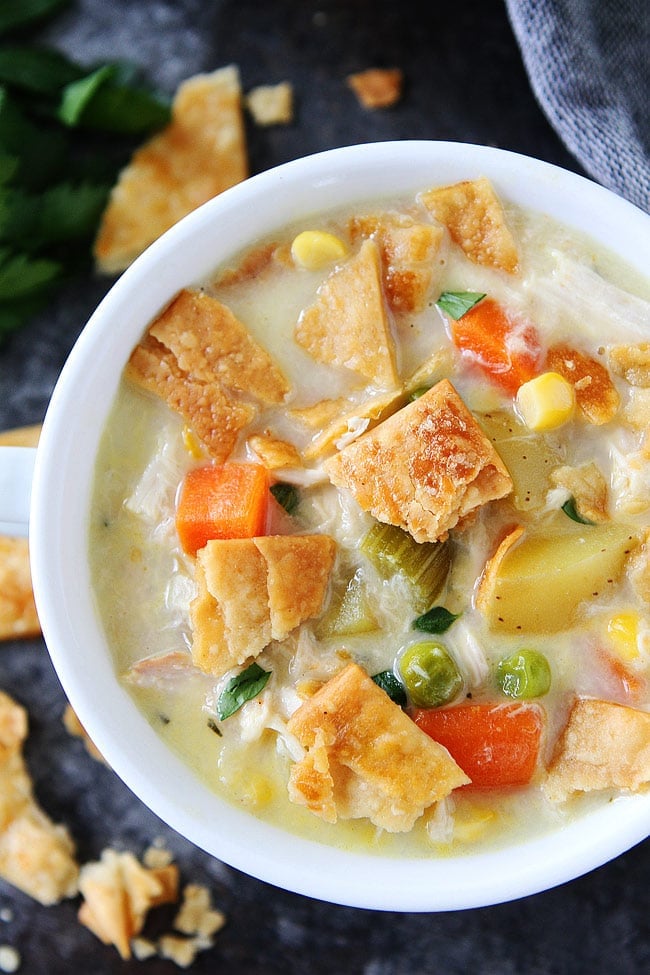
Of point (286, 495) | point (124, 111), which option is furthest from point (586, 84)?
point (286, 495)

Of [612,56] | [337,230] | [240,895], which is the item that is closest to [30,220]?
[337,230]

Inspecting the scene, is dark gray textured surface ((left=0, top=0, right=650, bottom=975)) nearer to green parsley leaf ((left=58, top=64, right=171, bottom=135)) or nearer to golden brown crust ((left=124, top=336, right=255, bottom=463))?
green parsley leaf ((left=58, top=64, right=171, bottom=135))

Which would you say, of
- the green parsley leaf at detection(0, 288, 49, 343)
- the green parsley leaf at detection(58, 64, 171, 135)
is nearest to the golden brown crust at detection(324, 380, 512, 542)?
the green parsley leaf at detection(0, 288, 49, 343)

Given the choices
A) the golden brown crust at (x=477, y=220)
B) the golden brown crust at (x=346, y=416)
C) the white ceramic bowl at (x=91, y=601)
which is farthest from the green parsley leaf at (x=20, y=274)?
the golden brown crust at (x=477, y=220)

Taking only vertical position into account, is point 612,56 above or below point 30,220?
above

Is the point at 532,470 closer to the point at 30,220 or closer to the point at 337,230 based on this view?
the point at 337,230
